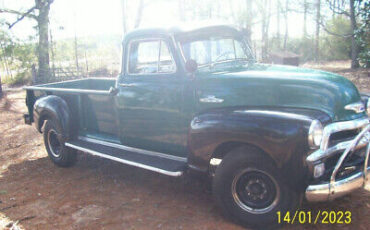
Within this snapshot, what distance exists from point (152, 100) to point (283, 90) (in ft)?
5.01

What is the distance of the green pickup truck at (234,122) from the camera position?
280cm

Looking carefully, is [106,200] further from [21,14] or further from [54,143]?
[21,14]

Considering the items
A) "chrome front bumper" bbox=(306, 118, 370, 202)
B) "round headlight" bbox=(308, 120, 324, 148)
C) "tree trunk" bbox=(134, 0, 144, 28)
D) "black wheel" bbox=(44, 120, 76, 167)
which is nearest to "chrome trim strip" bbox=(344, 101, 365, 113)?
"chrome front bumper" bbox=(306, 118, 370, 202)

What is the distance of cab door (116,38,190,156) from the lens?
3748 mm

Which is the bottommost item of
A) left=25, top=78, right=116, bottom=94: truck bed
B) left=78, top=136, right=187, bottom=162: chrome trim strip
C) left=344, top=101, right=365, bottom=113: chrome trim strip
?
left=78, top=136, right=187, bottom=162: chrome trim strip

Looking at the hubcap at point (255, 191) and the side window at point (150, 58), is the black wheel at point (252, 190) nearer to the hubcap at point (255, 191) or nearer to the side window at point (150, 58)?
the hubcap at point (255, 191)

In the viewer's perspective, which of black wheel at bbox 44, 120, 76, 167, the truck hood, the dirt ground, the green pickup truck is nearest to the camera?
the green pickup truck

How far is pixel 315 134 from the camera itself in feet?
8.89

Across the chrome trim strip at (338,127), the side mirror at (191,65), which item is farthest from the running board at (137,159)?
the chrome trim strip at (338,127)

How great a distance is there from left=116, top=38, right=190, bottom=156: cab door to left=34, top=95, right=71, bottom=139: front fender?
109 cm

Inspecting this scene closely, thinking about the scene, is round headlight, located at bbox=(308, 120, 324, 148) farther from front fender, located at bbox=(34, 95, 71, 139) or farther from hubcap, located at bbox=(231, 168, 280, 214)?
front fender, located at bbox=(34, 95, 71, 139)

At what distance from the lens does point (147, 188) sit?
14.0 ft

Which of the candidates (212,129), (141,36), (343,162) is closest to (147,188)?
(212,129)

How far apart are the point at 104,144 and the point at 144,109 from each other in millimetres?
971
